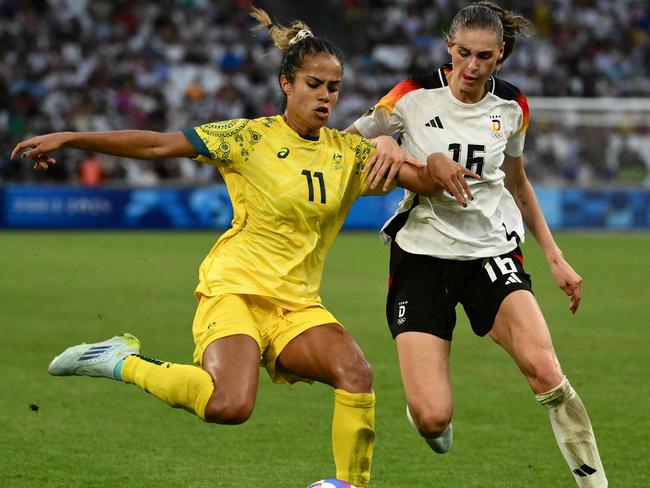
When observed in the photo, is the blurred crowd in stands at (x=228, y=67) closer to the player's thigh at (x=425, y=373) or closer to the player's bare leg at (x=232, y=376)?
the player's thigh at (x=425, y=373)

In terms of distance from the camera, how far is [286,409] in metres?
8.05

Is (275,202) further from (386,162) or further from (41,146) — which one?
(41,146)

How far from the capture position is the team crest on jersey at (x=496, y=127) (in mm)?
5887

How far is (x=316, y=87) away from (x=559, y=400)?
5.97 feet

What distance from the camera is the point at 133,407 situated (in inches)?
316

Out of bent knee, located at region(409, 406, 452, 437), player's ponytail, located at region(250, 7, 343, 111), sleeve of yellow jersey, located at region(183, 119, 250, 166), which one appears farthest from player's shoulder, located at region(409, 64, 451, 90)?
bent knee, located at region(409, 406, 452, 437)

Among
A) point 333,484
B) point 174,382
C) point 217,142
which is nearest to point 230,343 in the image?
point 174,382

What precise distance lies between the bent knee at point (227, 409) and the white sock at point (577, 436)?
135cm

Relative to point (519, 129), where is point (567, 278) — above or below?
below

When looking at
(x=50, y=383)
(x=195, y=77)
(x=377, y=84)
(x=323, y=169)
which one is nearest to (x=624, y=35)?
(x=377, y=84)

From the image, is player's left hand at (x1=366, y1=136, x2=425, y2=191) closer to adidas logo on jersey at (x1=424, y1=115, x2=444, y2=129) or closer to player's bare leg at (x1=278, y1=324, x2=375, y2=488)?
adidas logo on jersey at (x1=424, y1=115, x2=444, y2=129)

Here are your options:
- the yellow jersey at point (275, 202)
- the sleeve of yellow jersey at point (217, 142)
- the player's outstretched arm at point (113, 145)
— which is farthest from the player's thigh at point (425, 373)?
the player's outstretched arm at point (113, 145)

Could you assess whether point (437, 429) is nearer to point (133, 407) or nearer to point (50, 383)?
point (133, 407)

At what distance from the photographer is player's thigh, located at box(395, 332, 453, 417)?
5.51m
